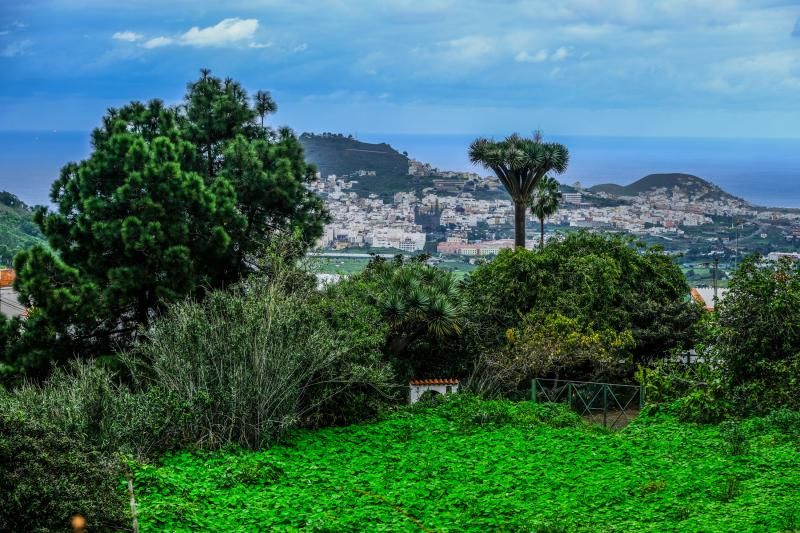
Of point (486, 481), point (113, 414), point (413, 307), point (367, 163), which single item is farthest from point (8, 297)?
point (367, 163)

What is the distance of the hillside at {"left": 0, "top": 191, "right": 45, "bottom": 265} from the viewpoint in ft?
127

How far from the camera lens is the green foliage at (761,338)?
13.9 m

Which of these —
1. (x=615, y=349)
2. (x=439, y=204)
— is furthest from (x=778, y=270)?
(x=439, y=204)

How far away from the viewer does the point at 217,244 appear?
19344mm

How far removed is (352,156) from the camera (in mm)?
70625

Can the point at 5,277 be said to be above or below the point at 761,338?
above

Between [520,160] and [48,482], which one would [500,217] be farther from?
[48,482]

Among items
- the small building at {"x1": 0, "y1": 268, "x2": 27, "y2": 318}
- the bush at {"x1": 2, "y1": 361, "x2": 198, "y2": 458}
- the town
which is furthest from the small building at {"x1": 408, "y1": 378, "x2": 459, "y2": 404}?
the town

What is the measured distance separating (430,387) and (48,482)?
10932 millimetres

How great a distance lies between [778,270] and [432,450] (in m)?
6.60

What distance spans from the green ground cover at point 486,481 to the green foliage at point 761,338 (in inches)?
43.8

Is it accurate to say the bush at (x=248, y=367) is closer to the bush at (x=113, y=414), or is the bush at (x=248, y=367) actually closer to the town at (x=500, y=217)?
the bush at (x=113, y=414)

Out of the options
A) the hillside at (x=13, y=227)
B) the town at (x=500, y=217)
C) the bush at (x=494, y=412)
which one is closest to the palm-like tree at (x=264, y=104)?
the bush at (x=494, y=412)

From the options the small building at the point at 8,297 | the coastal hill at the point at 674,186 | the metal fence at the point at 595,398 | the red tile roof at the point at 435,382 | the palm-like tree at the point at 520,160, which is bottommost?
the metal fence at the point at 595,398
